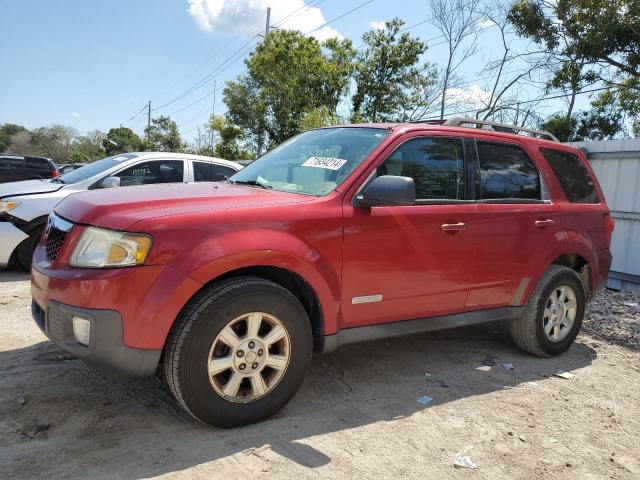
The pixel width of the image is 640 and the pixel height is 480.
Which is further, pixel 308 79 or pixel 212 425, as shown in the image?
pixel 308 79

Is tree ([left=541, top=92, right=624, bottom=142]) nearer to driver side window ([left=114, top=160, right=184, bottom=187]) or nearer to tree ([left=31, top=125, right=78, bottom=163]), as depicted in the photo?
driver side window ([left=114, top=160, right=184, bottom=187])

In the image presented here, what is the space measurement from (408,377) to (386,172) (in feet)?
5.27

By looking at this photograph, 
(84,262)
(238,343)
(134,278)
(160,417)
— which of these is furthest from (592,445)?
(84,262)

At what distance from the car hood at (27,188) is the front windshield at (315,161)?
3.82 m

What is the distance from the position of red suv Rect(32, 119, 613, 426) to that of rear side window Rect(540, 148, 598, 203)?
0.11 feet

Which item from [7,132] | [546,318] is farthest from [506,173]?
[7,132]

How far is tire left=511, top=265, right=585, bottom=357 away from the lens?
4.53 metres

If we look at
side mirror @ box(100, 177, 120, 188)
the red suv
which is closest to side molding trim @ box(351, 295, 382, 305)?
the red suv

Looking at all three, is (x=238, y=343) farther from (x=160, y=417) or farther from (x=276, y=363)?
(x=160, y=417)

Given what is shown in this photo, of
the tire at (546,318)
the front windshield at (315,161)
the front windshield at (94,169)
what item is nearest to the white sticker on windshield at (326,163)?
the front windshield at (315,161)

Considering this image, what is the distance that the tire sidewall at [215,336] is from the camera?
2828mm

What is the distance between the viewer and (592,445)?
326cm

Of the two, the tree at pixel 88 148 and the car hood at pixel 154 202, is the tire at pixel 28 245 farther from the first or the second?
the tree at pixel 88 148

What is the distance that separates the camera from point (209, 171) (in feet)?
25.4
